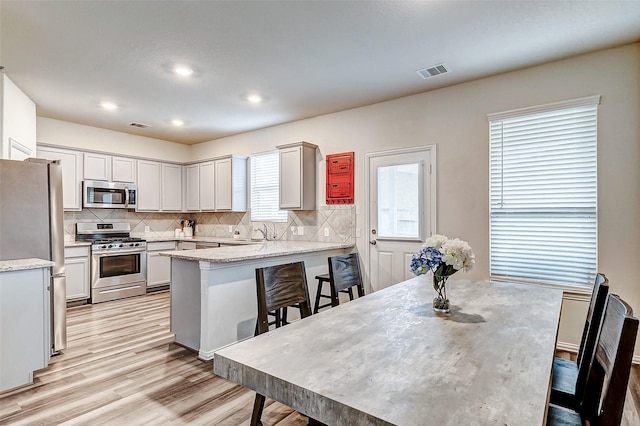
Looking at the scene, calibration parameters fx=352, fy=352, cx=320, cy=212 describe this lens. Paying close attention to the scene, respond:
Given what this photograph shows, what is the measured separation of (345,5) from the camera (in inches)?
95.6

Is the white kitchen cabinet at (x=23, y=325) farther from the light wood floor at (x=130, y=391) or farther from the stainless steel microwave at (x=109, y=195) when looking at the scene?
the stainless steel microwave at (x=109, y=195)

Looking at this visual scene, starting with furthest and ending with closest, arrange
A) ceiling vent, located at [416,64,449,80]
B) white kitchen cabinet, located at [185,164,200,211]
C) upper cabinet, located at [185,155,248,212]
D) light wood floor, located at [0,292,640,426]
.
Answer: white kitchen cabinet, located at [185,164,200,211], upper cabinet, located at [185,155,248,212], ceiling vent, located at [416,64,449,80], light wood floor, located at [0,292,640,426]

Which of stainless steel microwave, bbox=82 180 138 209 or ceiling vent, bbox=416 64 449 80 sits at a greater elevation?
ceiling vent, bbox=416 64 449 80

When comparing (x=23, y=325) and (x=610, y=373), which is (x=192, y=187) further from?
(x=610, y=373)

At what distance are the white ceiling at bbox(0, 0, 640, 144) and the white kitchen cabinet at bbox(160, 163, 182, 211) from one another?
7.34 feet

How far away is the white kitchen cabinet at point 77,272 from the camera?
4.88 m

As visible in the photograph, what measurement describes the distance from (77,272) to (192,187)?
2.33m

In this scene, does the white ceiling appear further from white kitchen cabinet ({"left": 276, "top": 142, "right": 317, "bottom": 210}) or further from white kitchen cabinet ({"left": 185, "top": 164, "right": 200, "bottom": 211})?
white kitchen cabinet ({"left": 185, "top": 164, "right": 200, "bottom": 211})

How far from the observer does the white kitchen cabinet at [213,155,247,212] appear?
231 inches

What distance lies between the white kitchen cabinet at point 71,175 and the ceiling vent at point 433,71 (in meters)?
5.07

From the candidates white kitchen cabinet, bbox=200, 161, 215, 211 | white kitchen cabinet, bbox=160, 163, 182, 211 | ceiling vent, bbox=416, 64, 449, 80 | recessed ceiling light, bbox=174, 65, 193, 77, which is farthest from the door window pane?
white kitchen cabinet, bbox=160, 163, 182, 211

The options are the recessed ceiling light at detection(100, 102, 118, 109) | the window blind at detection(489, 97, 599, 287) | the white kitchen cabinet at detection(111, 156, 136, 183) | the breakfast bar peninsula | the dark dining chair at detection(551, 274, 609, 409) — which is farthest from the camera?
the white kitchen cabinet at detection(111, 156, 136, 183)

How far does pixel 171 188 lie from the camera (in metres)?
6.60

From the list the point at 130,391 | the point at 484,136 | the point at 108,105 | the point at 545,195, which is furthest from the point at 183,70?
the point at 545,195
